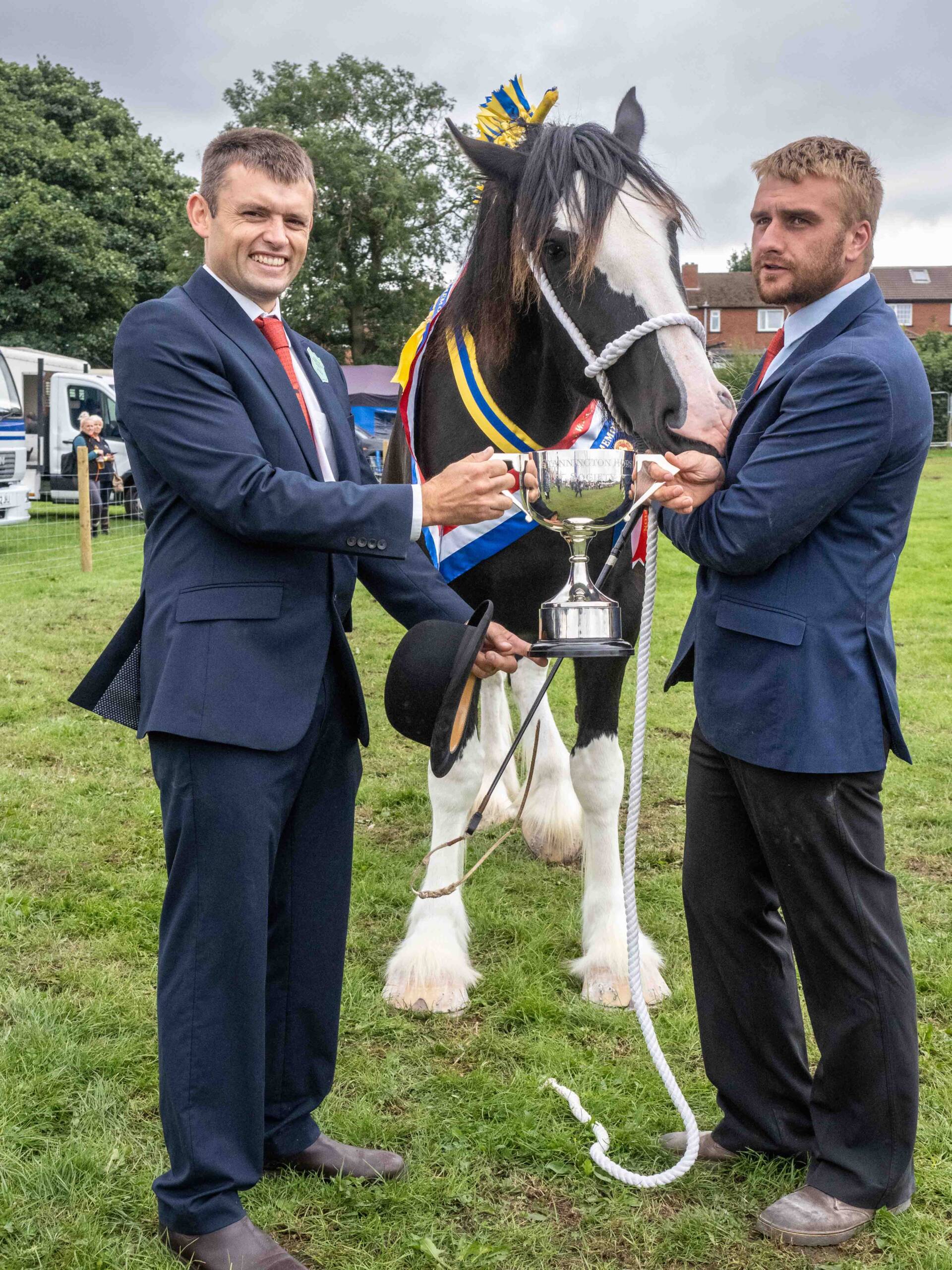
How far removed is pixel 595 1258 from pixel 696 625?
141cm

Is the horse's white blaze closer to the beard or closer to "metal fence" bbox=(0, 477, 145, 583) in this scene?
the beard

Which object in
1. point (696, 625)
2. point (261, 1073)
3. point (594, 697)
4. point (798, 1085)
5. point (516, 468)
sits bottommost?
point (798, 1085)

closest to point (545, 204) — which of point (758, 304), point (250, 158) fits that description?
point (250, 158)

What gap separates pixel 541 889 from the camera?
14.8 feet

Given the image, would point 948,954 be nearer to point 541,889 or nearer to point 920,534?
point 541,889

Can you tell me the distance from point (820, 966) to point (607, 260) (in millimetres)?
1783

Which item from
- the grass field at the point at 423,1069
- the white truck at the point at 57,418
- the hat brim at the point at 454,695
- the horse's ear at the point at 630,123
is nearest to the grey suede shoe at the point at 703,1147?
the grass field at the point at 423,1069

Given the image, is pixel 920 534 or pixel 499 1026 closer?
pixel 499 1026

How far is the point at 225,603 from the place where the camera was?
2.13m

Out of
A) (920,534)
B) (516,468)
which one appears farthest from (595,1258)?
(920,534)

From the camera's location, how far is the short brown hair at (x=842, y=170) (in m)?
2.22

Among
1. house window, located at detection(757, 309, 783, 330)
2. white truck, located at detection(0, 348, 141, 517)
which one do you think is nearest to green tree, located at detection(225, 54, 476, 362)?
white truck, located at detection(0, 348, 141, 517)

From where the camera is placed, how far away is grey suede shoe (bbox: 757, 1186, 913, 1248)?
2330mm

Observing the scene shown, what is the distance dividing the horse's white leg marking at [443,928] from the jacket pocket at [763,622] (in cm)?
122
